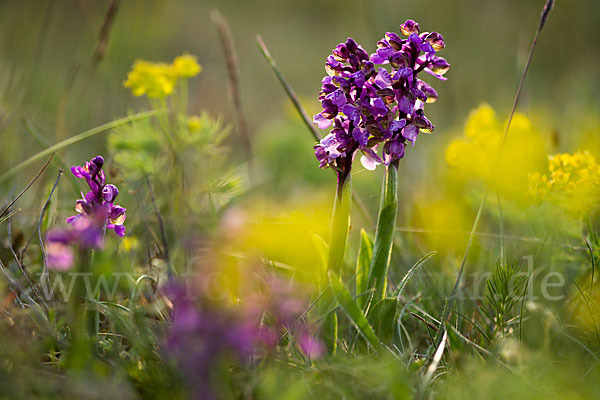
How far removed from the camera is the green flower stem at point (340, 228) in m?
1.42

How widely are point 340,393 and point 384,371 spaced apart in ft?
0.33

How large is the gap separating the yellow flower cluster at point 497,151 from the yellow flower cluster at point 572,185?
39 cm

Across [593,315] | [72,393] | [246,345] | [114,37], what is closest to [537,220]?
[593,315]

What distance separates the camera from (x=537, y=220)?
198 centimetres

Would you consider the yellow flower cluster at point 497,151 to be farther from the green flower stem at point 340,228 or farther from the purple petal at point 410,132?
the green flower stem at point 340,228

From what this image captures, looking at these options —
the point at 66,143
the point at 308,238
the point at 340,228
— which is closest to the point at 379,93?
the point at 340,228

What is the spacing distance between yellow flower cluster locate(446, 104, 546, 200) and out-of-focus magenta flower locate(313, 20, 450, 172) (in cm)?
89

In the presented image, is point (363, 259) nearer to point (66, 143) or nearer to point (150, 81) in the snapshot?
point (66, 143)

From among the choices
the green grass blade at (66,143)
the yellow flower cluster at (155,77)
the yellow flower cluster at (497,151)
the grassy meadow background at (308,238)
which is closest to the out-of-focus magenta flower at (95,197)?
the grassy meadow background at (308,238)

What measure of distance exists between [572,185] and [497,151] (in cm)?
55

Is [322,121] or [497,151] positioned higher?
[322,121]

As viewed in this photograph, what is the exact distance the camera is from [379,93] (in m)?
1.40

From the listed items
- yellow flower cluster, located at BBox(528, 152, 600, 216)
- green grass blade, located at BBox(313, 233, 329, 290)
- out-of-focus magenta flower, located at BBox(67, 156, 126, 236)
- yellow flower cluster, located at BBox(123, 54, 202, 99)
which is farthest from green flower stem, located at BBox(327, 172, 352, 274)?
yellow flower cluster, located at BBox(123, 54, 202, 99)

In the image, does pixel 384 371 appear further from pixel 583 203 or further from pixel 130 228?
pixel 130 228
